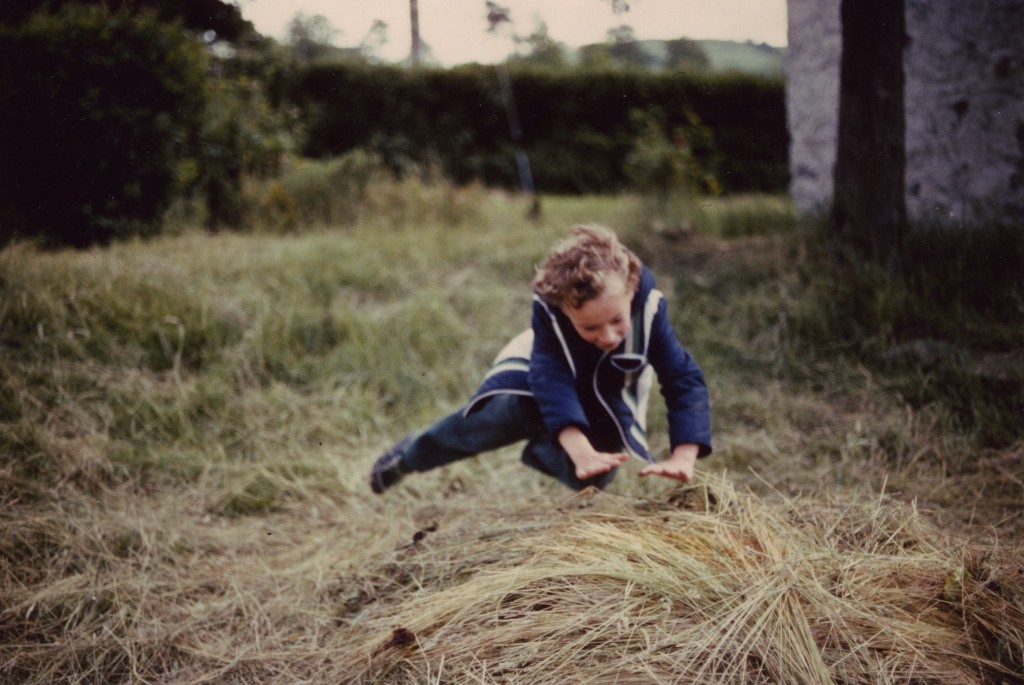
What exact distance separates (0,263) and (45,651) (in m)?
2.45

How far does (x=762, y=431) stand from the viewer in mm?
2988

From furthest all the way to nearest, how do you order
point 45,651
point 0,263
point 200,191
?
point 200,191, point 0,263, point 45,651

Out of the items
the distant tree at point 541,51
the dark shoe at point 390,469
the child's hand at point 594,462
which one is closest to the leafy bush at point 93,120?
the dark shoe at point 390,469

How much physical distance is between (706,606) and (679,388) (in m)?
0.73

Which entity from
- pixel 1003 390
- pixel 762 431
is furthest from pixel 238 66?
pixel 1003 390

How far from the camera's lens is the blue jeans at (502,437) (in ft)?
7.19

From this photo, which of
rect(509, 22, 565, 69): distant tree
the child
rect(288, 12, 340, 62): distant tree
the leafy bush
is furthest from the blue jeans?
rect(509, 22, 565, 69): distant tree

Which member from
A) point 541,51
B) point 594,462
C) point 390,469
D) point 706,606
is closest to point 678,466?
point 594,462

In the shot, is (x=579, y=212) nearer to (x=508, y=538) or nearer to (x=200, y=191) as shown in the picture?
(x=200, y=191)

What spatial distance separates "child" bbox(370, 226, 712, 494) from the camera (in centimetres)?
193

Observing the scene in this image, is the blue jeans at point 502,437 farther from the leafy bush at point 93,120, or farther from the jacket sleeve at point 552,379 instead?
the leafy bush at point 93,120

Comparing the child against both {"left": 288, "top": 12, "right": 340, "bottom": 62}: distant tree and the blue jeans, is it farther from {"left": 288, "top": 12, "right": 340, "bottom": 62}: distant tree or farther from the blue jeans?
{"left": 288, "top": 12, "right": 340, "bottom": 62}: distant tree

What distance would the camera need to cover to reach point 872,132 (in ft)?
12.0

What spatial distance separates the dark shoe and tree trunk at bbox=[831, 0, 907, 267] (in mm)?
2767
